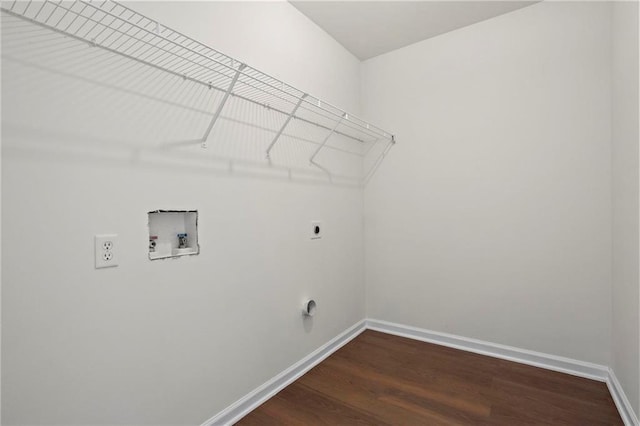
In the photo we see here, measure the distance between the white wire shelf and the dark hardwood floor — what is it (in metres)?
1.39

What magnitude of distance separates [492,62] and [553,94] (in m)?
0.46

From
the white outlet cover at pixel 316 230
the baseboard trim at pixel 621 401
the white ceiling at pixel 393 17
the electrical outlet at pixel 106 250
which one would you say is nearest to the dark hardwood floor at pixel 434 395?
the baseboard trim at pixel 621 401

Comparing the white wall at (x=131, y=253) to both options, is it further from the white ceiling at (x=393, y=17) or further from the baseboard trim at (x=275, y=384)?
the white ceiling at (x=393, y=17)

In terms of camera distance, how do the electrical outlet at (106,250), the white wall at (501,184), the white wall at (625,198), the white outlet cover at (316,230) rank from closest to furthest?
1. the electrical outlet at (106,250)
2. the white wall at (625,198)
3. the white wall at (501,184)
4. the white outlet cover at (316,230)

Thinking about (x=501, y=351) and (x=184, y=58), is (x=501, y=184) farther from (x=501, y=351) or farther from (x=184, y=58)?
(x=184, y=58)

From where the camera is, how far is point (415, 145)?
2.51 m

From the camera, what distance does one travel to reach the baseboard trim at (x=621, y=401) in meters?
1.44

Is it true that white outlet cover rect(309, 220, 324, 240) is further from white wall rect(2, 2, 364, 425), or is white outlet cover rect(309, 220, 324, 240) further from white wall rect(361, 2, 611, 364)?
white wall rect(361, 2, 611, 364)

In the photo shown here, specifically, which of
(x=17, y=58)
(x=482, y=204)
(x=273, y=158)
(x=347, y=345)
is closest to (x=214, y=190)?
(x=273, y=158)

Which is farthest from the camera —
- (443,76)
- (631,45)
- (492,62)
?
(443,76)

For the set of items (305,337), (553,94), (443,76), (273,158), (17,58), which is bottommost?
(305,337)

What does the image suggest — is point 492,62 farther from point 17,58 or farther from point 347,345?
point 17,58

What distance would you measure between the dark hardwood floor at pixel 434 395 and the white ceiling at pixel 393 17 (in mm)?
2386

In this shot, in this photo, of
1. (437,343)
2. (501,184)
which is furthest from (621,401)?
(501,184)
